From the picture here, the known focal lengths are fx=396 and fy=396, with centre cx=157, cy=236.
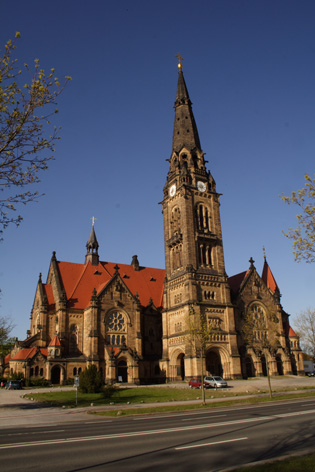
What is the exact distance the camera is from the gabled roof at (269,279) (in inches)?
2731

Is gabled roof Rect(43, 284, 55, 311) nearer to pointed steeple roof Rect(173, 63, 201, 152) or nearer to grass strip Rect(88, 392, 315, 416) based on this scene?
pointed steeple roof Rect(173, 63, 201, 152)

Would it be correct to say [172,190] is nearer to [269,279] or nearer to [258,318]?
[258,318]

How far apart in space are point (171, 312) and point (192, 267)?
7.49 m

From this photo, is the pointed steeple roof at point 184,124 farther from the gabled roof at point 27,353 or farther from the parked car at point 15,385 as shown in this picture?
the parked car at point 15,385

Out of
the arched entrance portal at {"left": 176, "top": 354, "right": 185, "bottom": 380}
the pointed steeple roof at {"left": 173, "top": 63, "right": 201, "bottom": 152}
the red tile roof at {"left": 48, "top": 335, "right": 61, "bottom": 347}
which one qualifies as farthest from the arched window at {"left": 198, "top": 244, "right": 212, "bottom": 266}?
the red tile roof at {"left": 48, "top": 335, "right": 61, "bottom": 347}

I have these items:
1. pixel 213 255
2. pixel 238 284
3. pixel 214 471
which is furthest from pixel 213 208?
pixel 214 471

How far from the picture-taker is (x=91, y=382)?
3647cm

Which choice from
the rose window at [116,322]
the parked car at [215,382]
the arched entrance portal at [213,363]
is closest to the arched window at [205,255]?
the arched entrance portal at [213,363]

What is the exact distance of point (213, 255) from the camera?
58.3 meters

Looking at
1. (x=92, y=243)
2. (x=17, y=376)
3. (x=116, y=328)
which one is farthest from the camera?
(x=92, y=243)

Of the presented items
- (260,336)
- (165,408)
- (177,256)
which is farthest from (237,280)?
(165,408)

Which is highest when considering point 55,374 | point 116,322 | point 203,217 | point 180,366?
point 203,217

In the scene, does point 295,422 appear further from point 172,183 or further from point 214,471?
point 172,183

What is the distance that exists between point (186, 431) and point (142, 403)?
1468 cm
